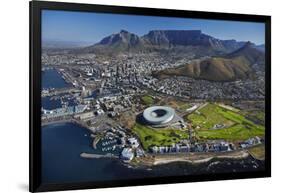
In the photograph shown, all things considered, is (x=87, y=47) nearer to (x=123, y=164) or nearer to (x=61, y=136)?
(x=61, y=136)

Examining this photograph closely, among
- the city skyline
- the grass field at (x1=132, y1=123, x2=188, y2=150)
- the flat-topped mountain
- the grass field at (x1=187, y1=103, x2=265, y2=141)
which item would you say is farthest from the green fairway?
the city skyline

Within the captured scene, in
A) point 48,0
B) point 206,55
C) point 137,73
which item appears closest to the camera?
point 48,0

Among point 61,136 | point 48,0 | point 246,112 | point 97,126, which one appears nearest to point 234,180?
point 246,112

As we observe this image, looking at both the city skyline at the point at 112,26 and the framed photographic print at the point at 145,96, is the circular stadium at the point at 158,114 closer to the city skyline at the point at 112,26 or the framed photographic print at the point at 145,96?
the framed photographic print at the point at 145,96

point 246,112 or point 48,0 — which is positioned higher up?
point 48,0

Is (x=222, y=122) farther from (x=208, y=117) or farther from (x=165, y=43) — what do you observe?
(x=165, y=43)

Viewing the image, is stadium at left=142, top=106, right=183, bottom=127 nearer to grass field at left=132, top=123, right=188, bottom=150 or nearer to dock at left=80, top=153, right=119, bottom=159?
grass field at left=132, top=123, right=188, bottom=150

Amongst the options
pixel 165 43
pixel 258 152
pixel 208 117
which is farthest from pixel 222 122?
pixel 165 43
